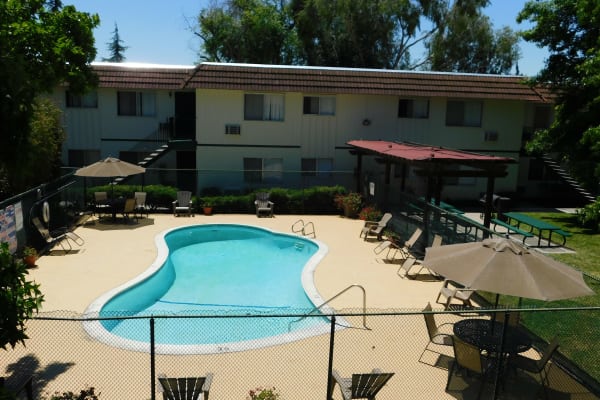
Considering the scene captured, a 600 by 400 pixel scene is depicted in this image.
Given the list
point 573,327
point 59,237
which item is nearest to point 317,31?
point 59,237

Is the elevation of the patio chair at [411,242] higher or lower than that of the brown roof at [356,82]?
lower

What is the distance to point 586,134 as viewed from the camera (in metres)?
19.8

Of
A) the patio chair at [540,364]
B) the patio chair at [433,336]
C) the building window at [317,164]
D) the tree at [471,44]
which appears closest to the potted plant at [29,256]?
the patio chair at [433,336]

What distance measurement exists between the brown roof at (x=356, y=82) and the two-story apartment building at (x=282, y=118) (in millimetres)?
54

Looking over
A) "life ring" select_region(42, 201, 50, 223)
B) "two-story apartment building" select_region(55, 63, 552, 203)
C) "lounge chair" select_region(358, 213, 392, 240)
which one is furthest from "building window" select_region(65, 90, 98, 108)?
"lounge chair" select_region(358, 213, 392, 240)

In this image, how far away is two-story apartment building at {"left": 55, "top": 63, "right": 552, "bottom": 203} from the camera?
26.3 metres

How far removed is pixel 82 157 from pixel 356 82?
1506cm

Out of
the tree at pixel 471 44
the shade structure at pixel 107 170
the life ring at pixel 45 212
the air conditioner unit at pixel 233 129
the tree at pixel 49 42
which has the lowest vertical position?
the life ring at pixel 45 212

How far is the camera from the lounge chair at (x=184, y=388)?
7.26 m

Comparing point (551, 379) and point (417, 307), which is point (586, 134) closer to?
point (417, 307)

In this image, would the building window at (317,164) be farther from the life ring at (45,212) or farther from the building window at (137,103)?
the life ring at (45,212)

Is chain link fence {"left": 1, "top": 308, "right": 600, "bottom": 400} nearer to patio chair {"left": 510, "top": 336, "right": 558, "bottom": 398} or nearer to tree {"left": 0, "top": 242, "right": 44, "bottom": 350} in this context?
patio chair {"left": 510, "top": 336, "right": 558, "bottom": 398}

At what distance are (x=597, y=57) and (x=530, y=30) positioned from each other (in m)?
4.21

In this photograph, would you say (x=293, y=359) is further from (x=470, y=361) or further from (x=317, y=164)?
(x=317, y=164)
